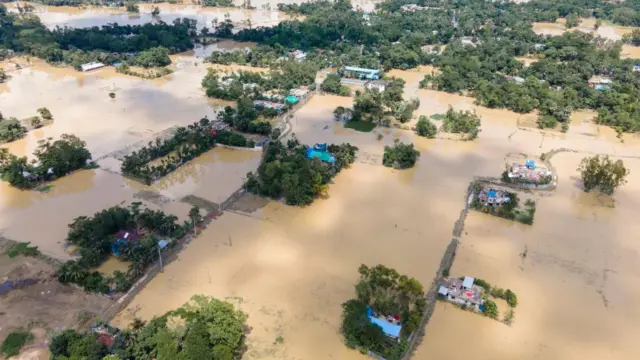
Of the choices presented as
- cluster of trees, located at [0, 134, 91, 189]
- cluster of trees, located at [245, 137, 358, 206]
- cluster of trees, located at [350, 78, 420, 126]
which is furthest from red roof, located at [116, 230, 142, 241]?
cluster of trees, located at [350, 78, 420, 126]

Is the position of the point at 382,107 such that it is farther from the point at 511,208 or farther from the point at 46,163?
the point at 46,163

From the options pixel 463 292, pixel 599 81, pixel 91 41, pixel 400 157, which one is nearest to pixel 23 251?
pixel 463 292

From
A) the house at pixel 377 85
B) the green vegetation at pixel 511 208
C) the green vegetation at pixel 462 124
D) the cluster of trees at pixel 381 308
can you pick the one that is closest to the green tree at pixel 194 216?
the cluster of trees at pixel 381 308

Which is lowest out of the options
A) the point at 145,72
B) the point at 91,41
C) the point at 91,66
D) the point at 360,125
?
the point at 91,66

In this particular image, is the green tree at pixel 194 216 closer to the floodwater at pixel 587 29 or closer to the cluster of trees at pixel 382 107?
the cluster of trees at pixel 382 107

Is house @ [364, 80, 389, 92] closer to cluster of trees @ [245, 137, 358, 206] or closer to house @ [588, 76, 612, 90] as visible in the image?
cluster of trees @ [245, 137, 358, 206]

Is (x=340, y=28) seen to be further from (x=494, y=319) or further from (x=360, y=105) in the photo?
(x=494, y=319)
